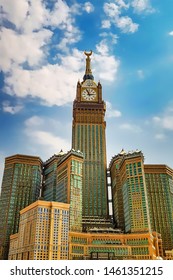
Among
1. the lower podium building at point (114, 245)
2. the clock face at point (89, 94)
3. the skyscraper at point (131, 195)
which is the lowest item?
the lower podium building at point (114, 245)

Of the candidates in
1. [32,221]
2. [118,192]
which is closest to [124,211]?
[118,192]

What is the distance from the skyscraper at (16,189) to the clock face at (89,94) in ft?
146

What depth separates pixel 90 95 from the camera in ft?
494

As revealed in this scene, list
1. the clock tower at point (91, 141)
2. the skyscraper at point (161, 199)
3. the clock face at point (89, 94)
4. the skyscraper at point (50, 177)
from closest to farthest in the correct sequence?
1. the skyscraper at point (161, 199)
2. the clock tower at point (91, 141)
3. the skyscraper at point (50, 177)
4. the clock face at point (89, 94)

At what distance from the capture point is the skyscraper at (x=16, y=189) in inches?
4508

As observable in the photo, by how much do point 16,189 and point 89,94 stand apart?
65763 millimetres

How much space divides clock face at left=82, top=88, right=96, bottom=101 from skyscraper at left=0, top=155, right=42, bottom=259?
146ft

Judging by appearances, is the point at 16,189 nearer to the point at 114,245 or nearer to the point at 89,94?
the point at 114,245

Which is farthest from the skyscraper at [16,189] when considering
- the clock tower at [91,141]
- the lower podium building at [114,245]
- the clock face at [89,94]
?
the clock face at [89,94]

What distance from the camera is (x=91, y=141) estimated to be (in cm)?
13450

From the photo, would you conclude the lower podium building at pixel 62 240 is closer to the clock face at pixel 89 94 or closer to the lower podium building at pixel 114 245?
the lower podium building at pixel 114 245

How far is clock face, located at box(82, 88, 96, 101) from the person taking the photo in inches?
5888

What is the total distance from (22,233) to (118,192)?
4747 centimetres

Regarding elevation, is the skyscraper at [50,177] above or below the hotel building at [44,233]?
above
